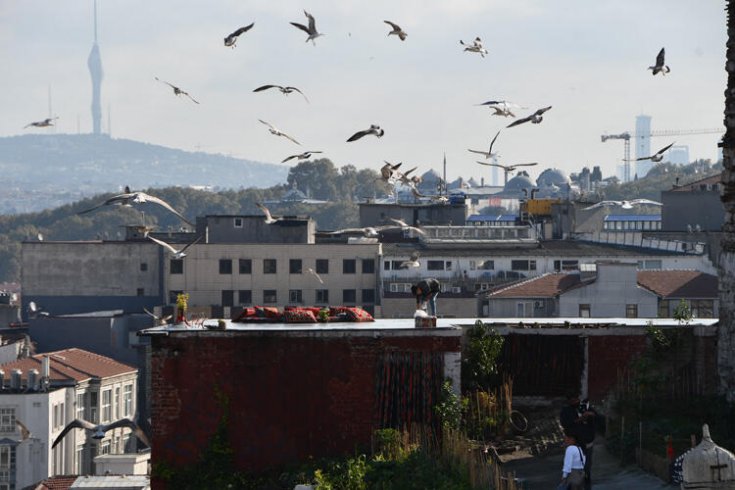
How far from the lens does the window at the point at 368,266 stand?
5079 inches

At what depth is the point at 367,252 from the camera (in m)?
129

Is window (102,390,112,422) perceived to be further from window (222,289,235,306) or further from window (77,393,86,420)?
window (222,289,235,306)

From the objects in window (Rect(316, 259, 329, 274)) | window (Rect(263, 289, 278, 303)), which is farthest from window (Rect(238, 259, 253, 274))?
window (Rect(316, 259, 329, 274))

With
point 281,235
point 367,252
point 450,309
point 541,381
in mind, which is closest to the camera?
point 541,381

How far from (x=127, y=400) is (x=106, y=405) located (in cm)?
387

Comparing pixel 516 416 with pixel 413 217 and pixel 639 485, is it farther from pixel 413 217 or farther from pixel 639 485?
pixel 413 217

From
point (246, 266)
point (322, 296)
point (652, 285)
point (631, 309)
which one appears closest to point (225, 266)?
point (246, 266)

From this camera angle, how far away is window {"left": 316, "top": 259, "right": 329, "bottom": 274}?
129500 millimetres

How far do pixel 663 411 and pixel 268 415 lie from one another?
7.68m

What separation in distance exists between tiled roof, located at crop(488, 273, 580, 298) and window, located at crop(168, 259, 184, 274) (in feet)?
102

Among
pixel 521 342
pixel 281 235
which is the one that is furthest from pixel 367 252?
pixel 521 342

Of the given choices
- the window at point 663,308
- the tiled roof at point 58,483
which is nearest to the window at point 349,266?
the window at point 663,308

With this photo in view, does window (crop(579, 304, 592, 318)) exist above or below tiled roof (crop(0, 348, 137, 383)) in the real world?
above

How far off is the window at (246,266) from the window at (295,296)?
3.08 metres
